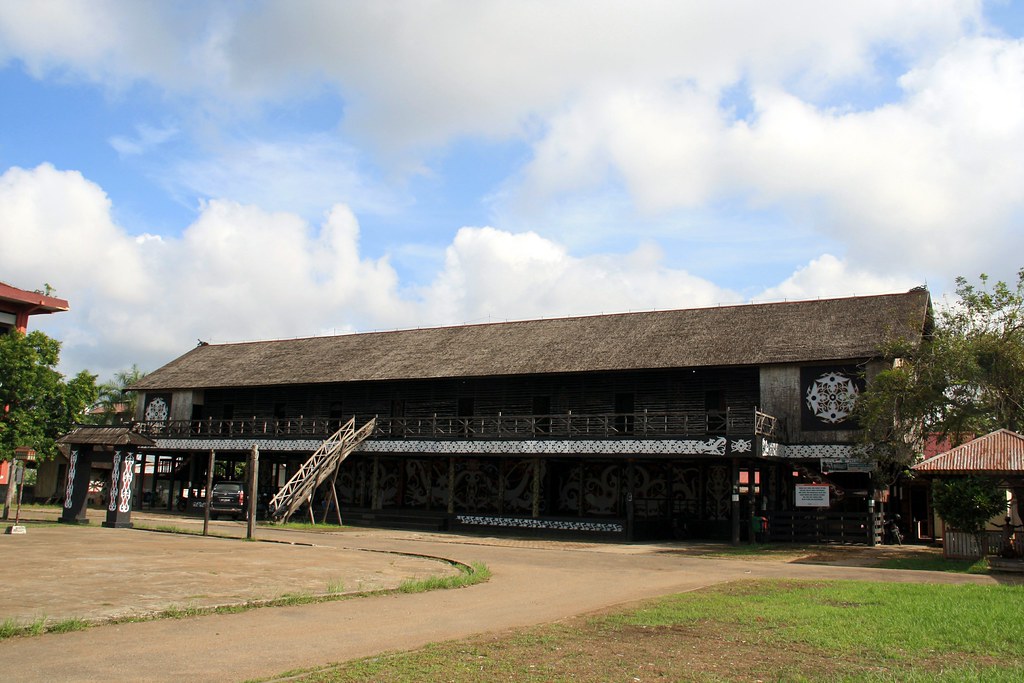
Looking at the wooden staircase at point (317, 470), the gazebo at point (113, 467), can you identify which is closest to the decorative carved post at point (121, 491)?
the gazebo at point (113, 467)

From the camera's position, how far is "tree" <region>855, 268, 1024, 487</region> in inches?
939

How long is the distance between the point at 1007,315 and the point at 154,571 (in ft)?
74.2

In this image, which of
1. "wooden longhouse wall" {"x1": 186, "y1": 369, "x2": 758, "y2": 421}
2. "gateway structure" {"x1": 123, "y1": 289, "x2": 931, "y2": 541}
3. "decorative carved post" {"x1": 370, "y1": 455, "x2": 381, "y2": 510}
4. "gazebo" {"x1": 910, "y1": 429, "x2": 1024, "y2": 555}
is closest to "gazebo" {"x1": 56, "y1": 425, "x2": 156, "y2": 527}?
"gateway structure" {"x1": 123, "y1": 289, "x2": 931, "y2": 541}

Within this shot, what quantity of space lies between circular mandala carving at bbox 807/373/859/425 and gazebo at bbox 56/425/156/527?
20642 mm

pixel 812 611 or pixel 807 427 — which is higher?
pixel 807 427

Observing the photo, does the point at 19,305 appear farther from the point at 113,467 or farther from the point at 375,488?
the point at 375,488

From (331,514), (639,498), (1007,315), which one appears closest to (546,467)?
(639,498)

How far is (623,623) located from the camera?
1026cm

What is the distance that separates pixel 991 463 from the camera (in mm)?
19078

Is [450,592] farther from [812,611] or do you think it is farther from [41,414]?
[41,414]

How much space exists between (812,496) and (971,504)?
746 centimetres

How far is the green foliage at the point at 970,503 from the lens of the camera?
19031mm

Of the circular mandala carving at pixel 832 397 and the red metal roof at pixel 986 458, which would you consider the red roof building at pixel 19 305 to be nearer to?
the circular mandala carving at pixel 832 397

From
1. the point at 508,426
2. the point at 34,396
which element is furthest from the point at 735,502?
the point at 34,396
